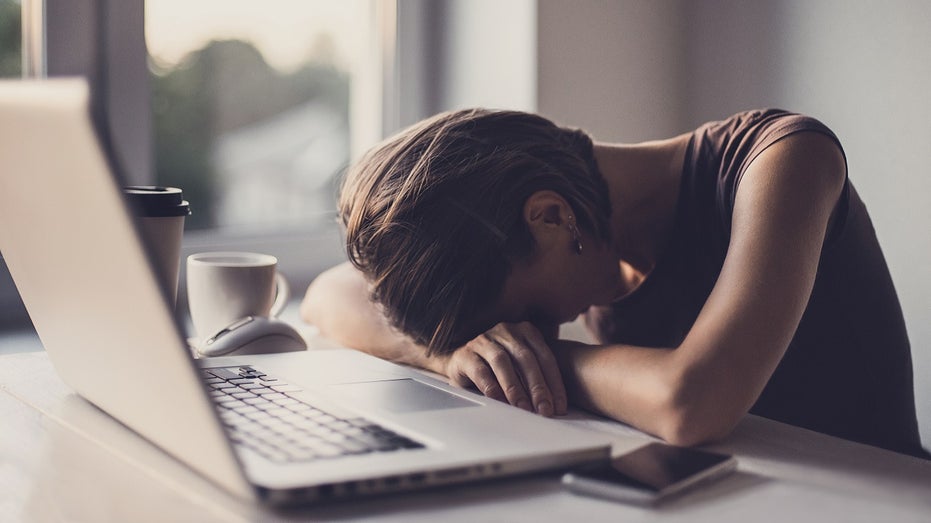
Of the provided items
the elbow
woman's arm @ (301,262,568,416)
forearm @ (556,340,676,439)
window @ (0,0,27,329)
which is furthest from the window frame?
the elbow

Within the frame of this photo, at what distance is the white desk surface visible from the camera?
0.56 meters

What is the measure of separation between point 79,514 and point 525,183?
1.87 ft

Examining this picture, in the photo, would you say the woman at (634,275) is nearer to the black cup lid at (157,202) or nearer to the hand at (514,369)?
the hand at (514,369)

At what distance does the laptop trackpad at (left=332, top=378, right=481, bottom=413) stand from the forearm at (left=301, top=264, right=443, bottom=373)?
144 millimetres

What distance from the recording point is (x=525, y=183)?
99 cm

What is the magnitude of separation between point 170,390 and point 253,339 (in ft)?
1.49

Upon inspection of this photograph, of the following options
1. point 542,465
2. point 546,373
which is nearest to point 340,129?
point 546,373

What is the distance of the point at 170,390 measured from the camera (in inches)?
21.7

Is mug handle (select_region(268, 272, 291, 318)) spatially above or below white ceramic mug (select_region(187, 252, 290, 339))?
below

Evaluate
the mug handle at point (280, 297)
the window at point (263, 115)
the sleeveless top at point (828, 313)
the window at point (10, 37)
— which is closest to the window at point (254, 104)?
the window at point (263, 115)

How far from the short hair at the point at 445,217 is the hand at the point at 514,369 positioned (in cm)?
5

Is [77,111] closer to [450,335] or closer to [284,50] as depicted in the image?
[450,335]

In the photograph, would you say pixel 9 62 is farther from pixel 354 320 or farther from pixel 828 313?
pixel 828 313

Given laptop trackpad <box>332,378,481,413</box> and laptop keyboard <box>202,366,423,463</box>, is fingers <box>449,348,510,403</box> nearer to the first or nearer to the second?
laptop trackpad <box>332,378,481,413</box>
